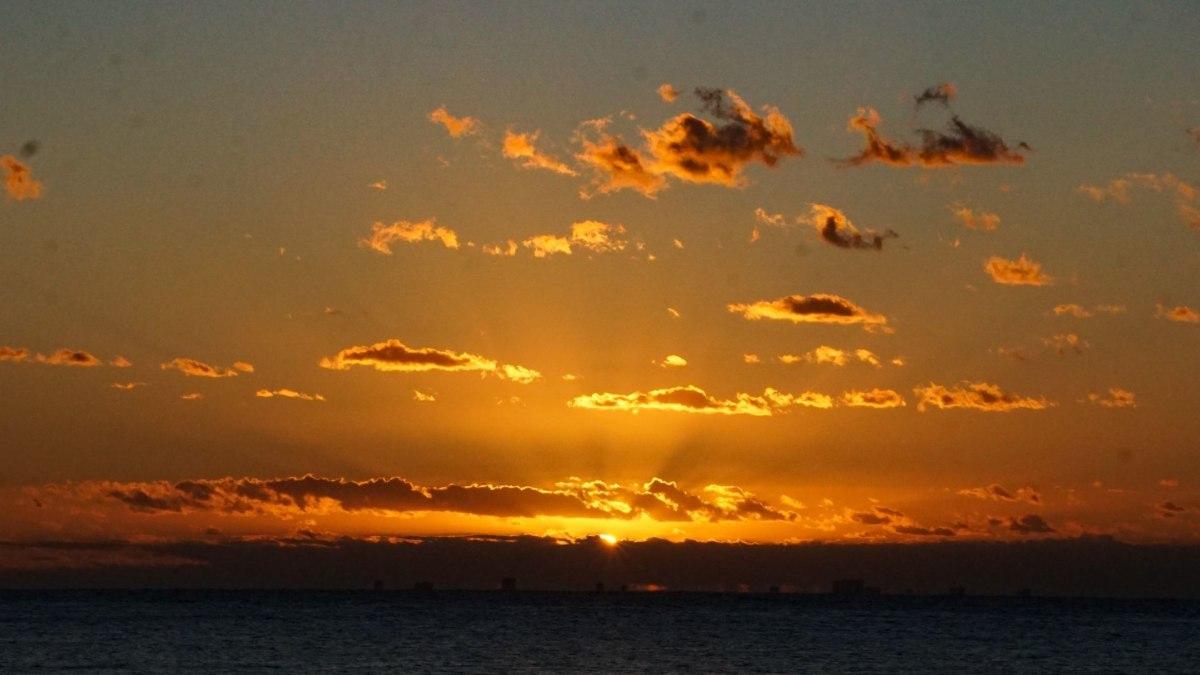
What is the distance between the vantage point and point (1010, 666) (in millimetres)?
148750

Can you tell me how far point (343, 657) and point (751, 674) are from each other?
41283 millimetres

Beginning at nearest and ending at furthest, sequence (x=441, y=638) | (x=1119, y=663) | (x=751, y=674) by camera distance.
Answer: (x=751, y=674) < (x=1119, y=663) < (x=441, y=638)

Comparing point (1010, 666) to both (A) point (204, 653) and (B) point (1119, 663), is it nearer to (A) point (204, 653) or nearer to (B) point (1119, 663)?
(B) point (1119, 663)

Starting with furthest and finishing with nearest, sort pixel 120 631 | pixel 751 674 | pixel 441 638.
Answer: pixel 120 631, pixel 441 638, pixel 751 674

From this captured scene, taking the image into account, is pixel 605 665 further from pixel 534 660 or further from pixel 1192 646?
pixel 1192 646

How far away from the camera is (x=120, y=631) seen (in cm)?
19200

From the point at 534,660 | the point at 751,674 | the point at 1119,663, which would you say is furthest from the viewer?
the point at 1119,663

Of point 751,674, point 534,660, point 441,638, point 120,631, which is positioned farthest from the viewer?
point 120,631

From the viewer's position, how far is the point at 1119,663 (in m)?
156

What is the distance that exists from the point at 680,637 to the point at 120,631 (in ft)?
240

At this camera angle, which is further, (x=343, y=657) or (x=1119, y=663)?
(x=1119, y=663)

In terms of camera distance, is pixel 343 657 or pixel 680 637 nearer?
pixel 343 657

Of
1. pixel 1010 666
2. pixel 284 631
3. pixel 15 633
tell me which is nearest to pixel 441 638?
pixel 284 631

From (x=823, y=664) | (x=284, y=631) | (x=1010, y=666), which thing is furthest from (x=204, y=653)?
(x=1010, y=666)
